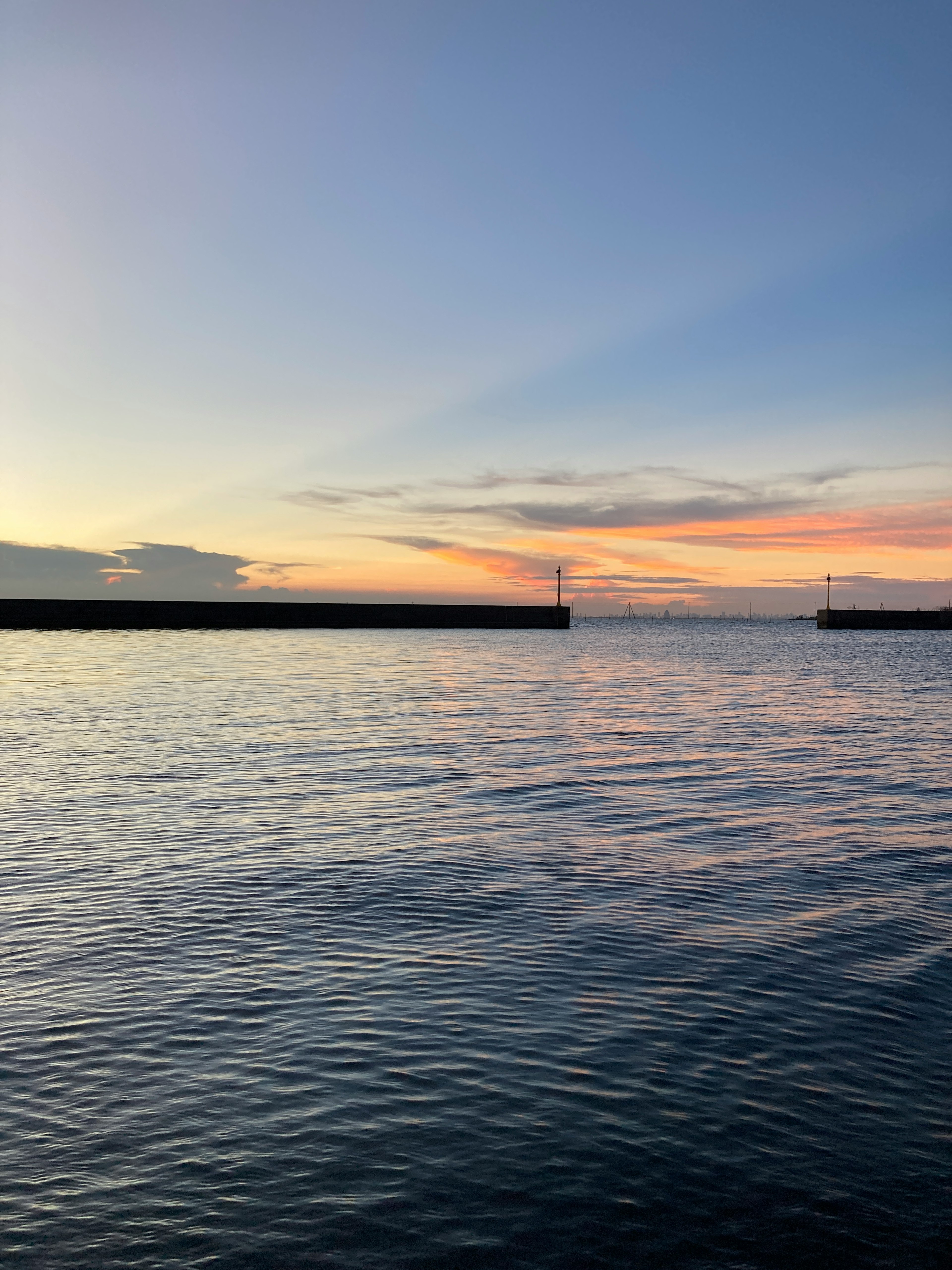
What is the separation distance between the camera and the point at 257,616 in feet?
398

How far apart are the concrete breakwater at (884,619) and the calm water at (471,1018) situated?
545 ft

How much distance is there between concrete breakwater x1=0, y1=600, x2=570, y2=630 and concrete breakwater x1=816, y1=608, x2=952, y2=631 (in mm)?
58969

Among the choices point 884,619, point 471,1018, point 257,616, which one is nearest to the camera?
point 471,1018

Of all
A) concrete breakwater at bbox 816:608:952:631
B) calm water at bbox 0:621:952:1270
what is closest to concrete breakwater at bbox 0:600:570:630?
concrete breakwater at bbox 816:608:952:631

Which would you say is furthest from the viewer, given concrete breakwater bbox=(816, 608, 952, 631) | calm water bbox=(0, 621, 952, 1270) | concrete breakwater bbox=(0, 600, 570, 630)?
concrete breakwater bbox=(816, 608, 952, 631)

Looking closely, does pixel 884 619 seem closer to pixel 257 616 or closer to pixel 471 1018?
Result: pixel 257 616

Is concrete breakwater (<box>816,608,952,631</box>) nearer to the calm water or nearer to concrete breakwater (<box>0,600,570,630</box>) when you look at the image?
concrete breakwater (<box>0,600,570,630</box>)

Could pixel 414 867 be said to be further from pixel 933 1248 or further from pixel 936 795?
pixel 936 795

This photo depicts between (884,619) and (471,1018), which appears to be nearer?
(471,1018)

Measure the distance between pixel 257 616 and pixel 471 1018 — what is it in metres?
117

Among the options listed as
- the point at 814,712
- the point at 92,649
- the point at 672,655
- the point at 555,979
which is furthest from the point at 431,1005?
the point at 672,655

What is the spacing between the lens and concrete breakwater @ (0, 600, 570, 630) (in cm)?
10862

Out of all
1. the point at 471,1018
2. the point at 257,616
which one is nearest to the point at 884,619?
the point at 257,616

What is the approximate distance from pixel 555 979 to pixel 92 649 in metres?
65.1
